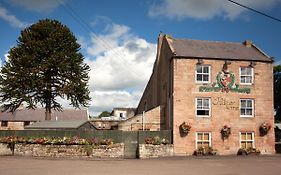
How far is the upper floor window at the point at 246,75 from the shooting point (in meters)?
29.3

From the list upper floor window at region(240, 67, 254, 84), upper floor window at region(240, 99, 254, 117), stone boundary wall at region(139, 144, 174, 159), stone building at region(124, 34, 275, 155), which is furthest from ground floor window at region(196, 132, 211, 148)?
upper floor window at region(240, 67, 254, 84)

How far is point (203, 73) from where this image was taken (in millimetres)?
28797

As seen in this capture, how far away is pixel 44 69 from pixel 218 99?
19419mm

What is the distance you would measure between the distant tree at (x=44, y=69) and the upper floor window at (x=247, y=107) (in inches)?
718

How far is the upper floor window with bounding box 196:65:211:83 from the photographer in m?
28.7

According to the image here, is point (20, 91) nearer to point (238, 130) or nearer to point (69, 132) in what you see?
point (69, 132)

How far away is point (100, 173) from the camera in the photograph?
50.4 ft

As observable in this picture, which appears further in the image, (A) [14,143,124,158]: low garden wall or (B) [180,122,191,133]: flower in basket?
(B) [180,122,191,133]: flower in basket

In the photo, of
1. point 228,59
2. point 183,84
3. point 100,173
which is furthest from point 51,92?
point 100,173

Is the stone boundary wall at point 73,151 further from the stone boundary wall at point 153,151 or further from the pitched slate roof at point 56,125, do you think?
the pitched slate roof at point 56,125

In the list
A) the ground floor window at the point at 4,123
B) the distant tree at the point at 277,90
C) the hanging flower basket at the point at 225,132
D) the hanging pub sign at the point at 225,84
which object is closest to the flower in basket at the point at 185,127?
the hanging flower basket at the point at 225,132

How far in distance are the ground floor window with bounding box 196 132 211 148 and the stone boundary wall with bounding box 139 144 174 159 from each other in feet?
9.07

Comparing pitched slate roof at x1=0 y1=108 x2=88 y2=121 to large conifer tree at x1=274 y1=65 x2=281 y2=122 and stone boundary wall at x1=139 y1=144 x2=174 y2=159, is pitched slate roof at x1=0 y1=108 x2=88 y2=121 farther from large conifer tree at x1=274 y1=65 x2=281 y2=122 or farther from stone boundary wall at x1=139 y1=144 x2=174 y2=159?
stone boundary wall at x1=139 y1=144 x2=174 y2=159

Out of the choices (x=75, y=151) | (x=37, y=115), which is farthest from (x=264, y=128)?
(x=37, y=115)
